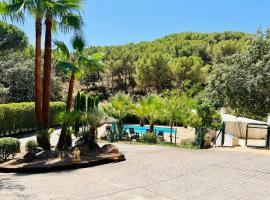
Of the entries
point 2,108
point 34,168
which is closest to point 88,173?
point 34,168

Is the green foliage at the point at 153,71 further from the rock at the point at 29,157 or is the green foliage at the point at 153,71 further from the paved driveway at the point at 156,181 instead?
the rock at the point at 29,157

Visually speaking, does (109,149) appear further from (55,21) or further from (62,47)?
(55,21)

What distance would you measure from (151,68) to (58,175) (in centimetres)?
5157

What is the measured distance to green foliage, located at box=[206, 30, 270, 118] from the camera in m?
18.9

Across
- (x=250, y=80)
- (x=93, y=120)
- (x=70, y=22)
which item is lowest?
(x=93, y=120)

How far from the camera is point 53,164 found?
1272cm

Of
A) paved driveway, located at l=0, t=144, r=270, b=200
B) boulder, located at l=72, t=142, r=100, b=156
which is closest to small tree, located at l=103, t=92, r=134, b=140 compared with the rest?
boulder, located at l=72, t=142, r=100, b=156

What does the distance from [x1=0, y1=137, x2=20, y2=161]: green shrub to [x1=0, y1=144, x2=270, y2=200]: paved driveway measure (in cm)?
222

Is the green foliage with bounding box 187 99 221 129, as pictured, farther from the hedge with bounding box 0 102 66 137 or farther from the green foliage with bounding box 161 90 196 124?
the hedge with bounding box 0 102 66 137

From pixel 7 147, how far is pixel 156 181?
717cm

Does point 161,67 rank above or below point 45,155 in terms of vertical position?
above

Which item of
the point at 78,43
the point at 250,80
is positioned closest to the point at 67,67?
the point at 78,43

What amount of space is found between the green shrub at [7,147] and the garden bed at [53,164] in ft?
1.90

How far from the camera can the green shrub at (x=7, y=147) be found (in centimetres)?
1408
